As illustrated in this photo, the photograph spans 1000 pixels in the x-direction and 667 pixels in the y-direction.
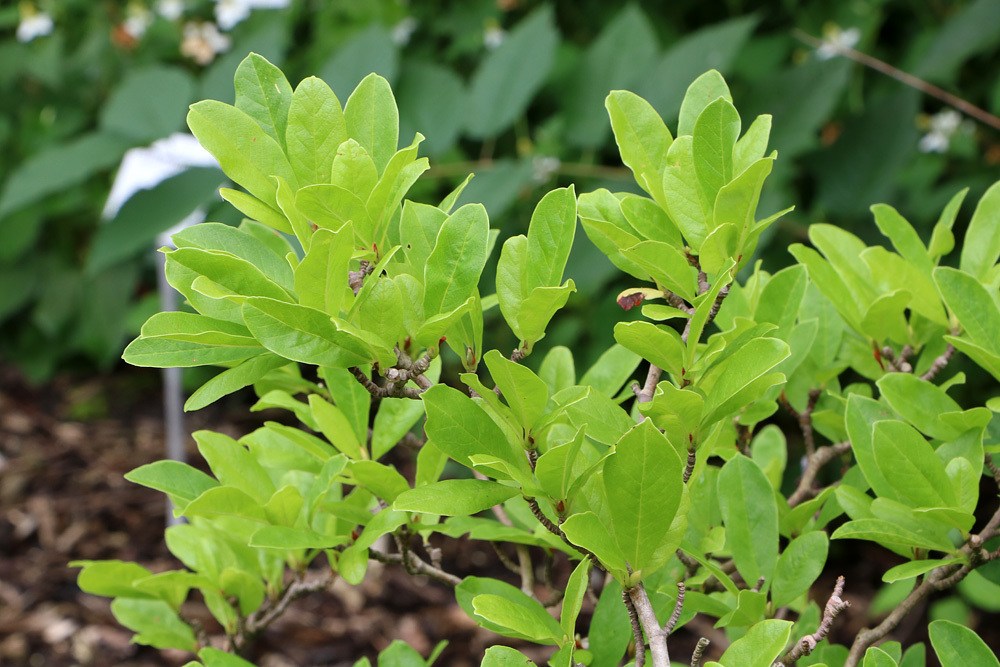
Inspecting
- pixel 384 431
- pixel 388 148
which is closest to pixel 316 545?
pixel 384 431

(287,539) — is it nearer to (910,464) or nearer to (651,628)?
(651,628)

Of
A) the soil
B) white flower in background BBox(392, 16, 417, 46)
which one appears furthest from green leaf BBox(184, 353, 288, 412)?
white flower in background BBox(392, 16, 417, 46)

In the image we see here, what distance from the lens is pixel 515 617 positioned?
1.62 ft

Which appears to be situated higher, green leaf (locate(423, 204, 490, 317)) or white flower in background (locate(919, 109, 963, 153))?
green leaf (locate(423, 204, 490, 317))

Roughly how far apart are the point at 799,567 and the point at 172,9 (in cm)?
267

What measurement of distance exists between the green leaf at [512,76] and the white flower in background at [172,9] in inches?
53.9

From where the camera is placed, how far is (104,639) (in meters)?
1.89

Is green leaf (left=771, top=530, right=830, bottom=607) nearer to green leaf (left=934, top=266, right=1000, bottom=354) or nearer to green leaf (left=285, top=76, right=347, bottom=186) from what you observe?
green leaf (left=934, top=266, right=1000, bottom=354)

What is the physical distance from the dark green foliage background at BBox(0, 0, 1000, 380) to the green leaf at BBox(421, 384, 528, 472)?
3.33 ft

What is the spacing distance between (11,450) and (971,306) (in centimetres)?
267

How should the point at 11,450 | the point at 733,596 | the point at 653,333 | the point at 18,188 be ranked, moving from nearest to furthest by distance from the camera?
1. the point at 653,333
2. the point at 733,596
3. the point at 18,188
4. the point at 11,450

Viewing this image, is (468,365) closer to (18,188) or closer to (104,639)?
(18,188)

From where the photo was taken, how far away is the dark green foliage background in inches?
66.6

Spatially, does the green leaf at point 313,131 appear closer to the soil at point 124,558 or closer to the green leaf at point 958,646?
the green leaf at point 958,646
